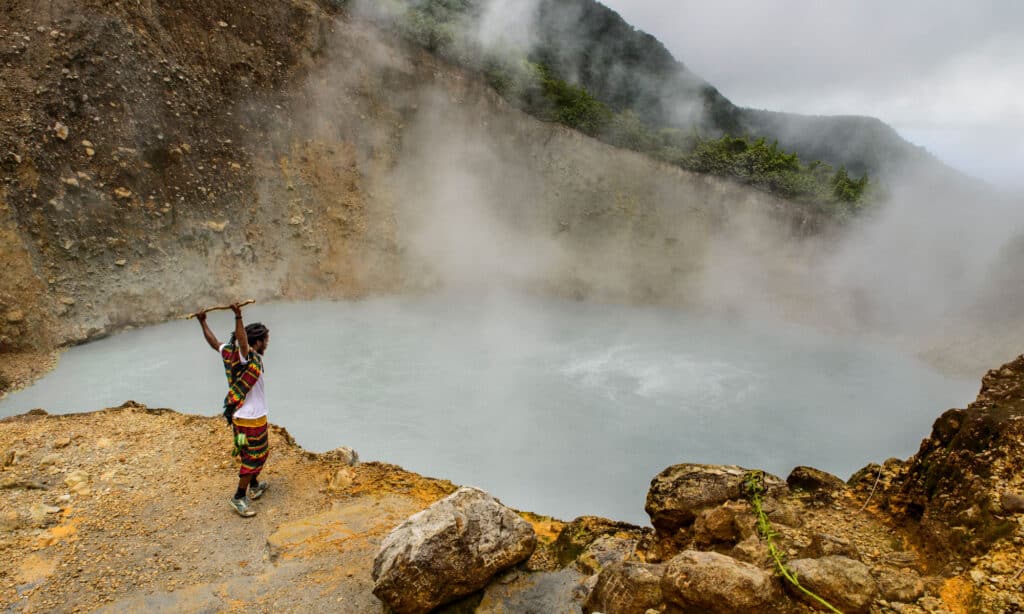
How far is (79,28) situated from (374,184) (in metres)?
6.33

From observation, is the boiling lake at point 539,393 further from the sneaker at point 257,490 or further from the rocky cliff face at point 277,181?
the rocky cliff face at point 277,181

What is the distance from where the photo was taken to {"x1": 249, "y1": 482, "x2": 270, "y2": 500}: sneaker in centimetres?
439

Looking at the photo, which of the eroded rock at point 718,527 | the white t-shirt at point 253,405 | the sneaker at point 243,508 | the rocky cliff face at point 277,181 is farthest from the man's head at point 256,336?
the rocky cliff face at point 277,181

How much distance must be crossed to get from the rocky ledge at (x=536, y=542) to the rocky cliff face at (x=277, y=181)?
7.05 m

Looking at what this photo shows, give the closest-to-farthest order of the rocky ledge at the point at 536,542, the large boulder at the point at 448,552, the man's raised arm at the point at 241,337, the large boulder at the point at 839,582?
the large boulder at the point at 839,582
the rocky ledge at the point at 536,542
the large boulder at the point at 448,552
the man's raised arm at the point at 241,337

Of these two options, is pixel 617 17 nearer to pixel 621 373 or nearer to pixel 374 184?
pixel 374 184

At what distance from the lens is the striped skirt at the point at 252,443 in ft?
13.4

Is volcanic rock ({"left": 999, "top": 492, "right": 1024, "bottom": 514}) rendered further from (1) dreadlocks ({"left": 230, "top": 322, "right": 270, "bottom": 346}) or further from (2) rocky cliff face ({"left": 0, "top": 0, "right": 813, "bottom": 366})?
(2) rocky cliff face ({"left": 0, "top": 0, "right": 813, "bottom": 366})

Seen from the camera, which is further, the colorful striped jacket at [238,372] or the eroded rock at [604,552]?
the colorful striped jacket at [238,372]

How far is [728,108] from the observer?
25906mm

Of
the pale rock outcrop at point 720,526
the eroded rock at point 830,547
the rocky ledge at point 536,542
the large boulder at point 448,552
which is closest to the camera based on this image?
the rocky ledge at point 536,542

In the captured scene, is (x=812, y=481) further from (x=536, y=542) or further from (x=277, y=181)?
(x=277, y=181)

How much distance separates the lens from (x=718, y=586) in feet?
9.14

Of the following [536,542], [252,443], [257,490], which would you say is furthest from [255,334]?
[536,542]
